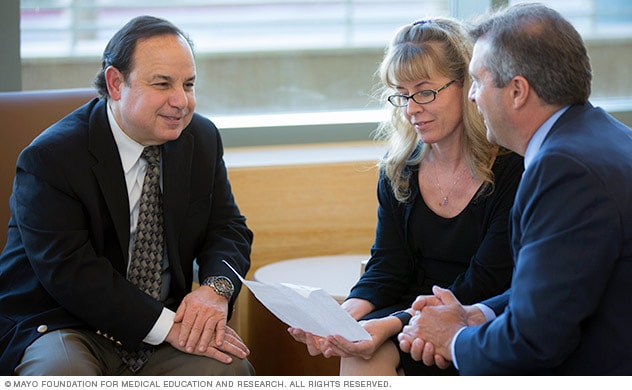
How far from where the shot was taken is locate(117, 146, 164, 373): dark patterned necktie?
2787 mm

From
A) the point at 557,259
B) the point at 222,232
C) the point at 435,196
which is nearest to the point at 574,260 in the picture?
the point at 557,259

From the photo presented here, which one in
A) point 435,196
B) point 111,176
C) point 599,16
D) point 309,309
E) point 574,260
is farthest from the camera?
point 599,16

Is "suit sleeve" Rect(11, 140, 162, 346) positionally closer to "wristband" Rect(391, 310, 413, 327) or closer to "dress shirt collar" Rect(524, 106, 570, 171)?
"wristband" Rect(391, 310, 413, 327)

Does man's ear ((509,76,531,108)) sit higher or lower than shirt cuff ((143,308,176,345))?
A: higher

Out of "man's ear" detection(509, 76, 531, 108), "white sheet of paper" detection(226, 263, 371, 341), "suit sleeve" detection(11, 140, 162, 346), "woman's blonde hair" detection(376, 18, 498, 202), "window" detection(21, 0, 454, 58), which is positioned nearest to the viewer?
"man's ear" detection(509, 76, 531, 108)

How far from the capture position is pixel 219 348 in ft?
8.88

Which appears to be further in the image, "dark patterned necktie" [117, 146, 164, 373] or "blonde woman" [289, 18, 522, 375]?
"dark patterned necktie" [117, 146, 164, 373]

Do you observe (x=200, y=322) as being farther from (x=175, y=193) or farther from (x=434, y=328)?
(x=434, y=328)

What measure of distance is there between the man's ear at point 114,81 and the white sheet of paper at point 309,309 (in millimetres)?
768

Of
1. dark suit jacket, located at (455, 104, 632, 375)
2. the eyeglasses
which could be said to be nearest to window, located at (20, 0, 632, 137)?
the eyeglasses

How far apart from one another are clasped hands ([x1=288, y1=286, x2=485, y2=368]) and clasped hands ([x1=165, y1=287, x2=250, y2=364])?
1.05 feet

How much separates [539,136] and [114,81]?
1.32 m

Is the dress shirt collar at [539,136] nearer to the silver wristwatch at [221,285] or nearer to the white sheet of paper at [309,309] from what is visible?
the white sheet of paper at [309,309]
